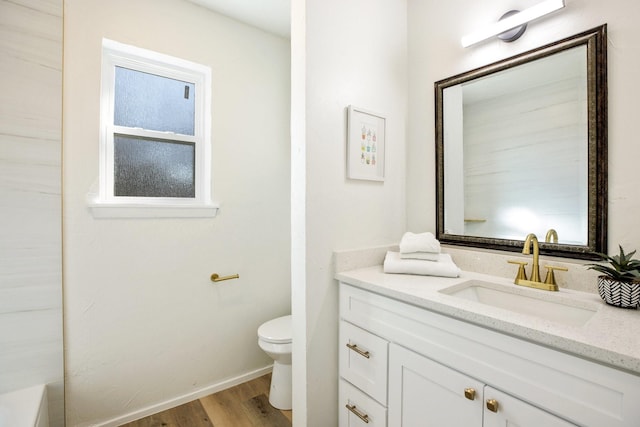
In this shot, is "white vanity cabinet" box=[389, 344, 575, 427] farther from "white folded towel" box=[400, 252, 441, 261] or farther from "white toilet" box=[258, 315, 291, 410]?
"white toilet" box=[258, 315, 291, 410]

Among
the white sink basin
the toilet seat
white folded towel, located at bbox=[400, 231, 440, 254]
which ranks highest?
white folded towel, located at bbox=[400, 231, 440, 254]

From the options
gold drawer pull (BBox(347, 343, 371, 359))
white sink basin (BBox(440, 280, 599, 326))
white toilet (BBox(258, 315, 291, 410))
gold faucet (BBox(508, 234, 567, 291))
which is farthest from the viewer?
white toilet (BBox(258, 315, 291, 410))

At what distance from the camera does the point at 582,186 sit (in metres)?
1.14

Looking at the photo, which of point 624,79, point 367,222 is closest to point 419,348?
point 367,222

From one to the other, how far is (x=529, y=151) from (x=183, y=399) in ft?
7.71

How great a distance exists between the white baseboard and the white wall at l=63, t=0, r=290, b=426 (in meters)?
0.01

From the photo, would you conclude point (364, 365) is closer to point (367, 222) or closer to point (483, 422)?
point (483, 422)

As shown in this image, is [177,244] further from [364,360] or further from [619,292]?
[619,292]

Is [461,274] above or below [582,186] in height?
below

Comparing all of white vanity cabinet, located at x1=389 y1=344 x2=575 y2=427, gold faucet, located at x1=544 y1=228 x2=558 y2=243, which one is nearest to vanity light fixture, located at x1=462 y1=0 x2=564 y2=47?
gold faucet, located at x1=544 y1=228 x2=558 y2=243

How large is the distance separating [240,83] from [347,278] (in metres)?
1.54

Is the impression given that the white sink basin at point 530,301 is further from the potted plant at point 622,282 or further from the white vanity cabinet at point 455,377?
the white vanity cabinet at point 455,377

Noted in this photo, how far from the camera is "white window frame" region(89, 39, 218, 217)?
1662 mm

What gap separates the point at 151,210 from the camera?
5.75 feet
